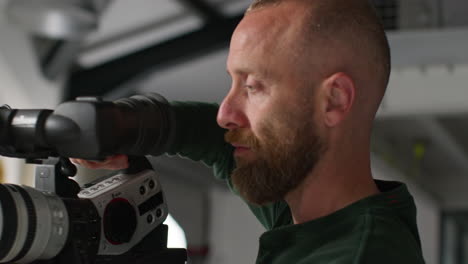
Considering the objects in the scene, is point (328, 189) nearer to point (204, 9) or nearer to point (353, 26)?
point (353, 26)

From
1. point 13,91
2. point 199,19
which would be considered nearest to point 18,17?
point 13,91

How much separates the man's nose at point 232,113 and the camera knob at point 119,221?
203 millimetres

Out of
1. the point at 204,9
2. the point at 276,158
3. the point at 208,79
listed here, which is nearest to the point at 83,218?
the point at 276,158

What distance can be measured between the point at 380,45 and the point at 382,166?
456 cm

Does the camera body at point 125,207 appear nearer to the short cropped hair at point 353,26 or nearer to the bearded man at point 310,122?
the bearded man at point 310,122

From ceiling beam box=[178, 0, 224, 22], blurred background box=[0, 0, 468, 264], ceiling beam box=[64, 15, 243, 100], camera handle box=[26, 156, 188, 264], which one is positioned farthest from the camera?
ceiling beam box=[64, 15, 243, 100]

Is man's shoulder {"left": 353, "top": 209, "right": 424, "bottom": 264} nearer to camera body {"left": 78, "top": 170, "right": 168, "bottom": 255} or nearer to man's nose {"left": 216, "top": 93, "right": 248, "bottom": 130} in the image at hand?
man's nose {"left": 216, "top": 93, "right": 248, "bottom": 130}

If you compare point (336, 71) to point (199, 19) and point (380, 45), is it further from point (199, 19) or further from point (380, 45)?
point (199, 19)

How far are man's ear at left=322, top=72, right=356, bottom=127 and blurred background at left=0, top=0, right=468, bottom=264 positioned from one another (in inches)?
97.6

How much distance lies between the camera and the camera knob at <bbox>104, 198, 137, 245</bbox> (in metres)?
1.30

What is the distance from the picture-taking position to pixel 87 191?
132 cm

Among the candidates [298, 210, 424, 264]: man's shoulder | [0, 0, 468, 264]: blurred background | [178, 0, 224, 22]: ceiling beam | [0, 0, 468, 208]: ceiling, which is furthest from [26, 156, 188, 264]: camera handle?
[178, 0, 224, 22]: ceiling beam

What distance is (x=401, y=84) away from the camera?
3.85m

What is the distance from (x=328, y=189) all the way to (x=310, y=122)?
0.36ft
